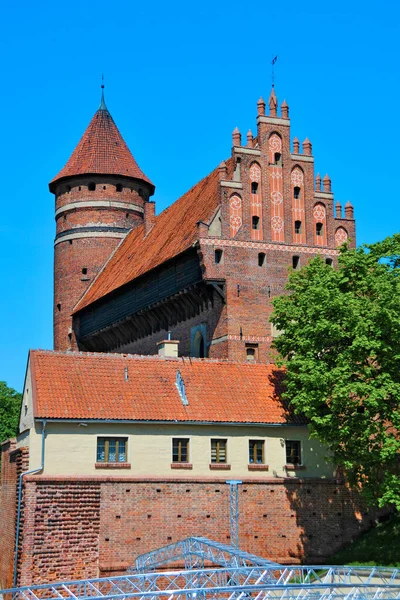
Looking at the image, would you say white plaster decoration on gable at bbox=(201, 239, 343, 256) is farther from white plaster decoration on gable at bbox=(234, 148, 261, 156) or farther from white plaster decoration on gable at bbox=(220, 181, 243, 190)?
white plaster decoration on gable at bbox=(234, 148, 261, 156)

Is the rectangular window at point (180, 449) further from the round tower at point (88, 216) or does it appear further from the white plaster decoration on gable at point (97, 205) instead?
the white plaster decoration on gable at point (97, 205)

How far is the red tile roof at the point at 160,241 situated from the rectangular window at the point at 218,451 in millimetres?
10763

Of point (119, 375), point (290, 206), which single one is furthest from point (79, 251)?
point (119, 375)

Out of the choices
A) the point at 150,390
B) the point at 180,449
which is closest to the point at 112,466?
the point at 180,449

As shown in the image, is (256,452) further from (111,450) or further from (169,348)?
(169,348)

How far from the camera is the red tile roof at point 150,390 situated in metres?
27.9

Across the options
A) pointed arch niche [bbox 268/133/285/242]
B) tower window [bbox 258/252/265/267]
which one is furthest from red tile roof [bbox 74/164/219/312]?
tower window [bbox 258/252/265/267]

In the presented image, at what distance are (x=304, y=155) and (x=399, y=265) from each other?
39.4ft

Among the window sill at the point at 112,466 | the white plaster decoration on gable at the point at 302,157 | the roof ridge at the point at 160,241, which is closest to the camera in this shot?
the window sill at the point at 112,466

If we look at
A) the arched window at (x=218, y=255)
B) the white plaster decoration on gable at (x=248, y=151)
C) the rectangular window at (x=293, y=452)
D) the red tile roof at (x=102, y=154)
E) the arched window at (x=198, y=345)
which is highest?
the red tile roof at (x=102, y=154)

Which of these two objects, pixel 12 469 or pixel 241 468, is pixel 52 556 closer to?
pixel 12 469

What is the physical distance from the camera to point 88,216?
53688 millimetres

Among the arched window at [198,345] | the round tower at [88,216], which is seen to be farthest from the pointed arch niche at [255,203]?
the round tower at [88,216]

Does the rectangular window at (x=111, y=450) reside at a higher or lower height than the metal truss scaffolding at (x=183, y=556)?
higher
